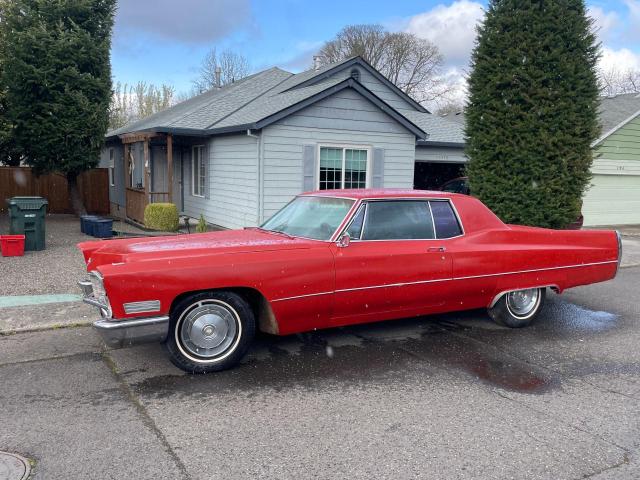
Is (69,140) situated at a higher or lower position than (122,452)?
higher

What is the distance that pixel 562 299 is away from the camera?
25.4ft

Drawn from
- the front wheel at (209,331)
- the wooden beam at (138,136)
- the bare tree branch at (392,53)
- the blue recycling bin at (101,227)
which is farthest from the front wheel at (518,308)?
the bare tree branch at (392,53)

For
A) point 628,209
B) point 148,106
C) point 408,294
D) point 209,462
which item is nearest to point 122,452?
point 209,462

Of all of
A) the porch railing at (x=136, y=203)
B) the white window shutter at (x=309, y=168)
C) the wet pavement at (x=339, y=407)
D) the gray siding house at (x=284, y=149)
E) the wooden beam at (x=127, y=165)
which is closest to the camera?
the wet pavement at (x=339, y=407)

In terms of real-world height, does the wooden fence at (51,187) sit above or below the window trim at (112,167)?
below

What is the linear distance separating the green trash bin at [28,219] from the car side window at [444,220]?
8061mm

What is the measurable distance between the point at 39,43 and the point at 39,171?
3.54 meters

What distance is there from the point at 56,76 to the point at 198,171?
455 cm

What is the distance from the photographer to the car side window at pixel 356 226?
17.0 feet

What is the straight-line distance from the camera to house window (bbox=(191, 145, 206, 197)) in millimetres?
16062

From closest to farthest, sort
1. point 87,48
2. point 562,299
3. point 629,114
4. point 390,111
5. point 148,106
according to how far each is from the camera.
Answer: point 562,299, point 390,111, point 87,48, point 629,114, point 148,106

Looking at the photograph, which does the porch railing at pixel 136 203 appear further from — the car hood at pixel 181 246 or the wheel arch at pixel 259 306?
the wheel arch at pixel 259 306

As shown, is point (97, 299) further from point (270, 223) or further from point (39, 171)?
point (39, 171)

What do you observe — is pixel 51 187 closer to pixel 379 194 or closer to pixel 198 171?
pixel 198 171
